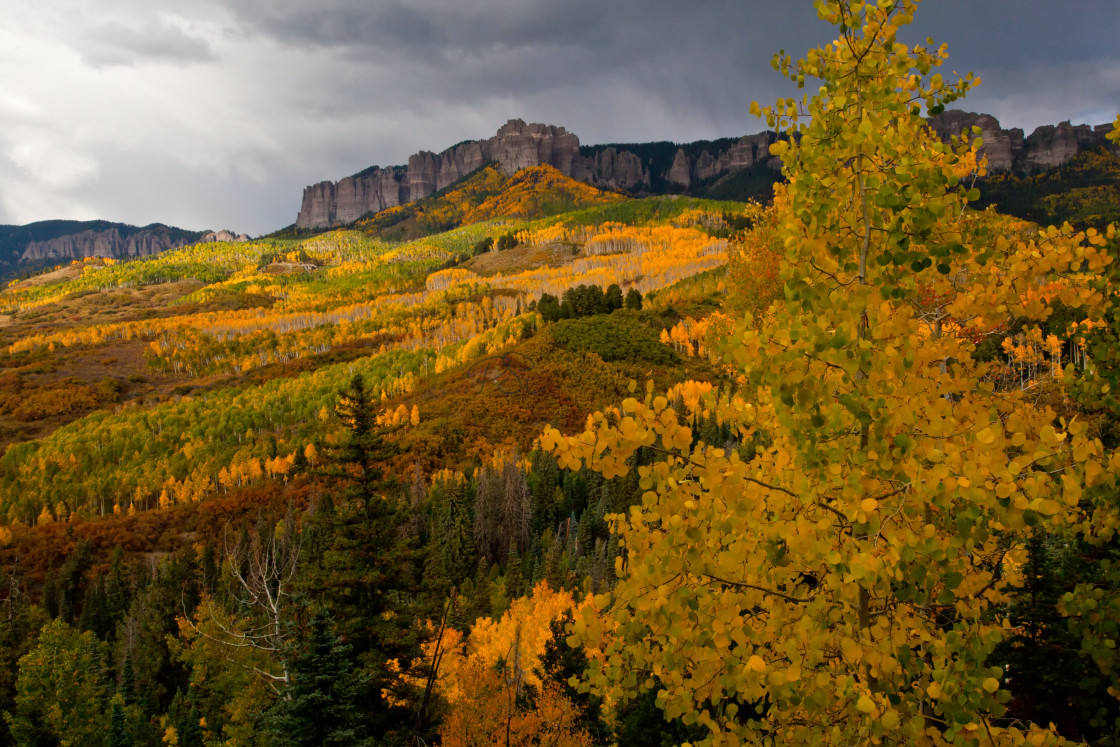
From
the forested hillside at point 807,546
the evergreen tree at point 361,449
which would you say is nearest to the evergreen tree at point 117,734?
the forested hillside at point 807,546

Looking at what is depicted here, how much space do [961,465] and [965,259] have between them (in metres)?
1.50

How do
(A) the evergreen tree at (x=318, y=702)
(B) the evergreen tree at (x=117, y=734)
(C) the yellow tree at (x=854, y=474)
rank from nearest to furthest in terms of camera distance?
(C) the yellow tree at (x=854, y=474) → (A) the evergreen tree at (x=318, y=702) → (B) the evergreen tree at (x=117, y=734)

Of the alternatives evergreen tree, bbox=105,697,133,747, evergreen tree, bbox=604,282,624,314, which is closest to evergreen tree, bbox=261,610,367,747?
evergreen tree, bbox=105,697,133,747

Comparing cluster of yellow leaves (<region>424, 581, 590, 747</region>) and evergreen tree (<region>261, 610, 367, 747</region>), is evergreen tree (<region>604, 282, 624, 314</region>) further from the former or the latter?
evergreen tree (<region>261, 610, 367, 747</region>)

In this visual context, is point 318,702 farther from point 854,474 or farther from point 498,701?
point 498,701

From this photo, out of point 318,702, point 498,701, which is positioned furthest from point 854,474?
point 498,701

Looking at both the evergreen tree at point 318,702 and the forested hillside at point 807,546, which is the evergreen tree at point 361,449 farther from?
the evergreen tree at point 318,702

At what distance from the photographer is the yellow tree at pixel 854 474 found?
2.70 m

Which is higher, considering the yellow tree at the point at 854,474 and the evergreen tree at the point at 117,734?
the yellow tree at the point at 854,474

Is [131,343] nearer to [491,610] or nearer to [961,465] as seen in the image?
[491,610]

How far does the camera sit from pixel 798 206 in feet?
11.0

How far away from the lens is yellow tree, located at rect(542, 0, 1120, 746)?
2695mm

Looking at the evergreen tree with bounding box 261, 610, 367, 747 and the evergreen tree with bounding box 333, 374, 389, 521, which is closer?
the evergreen tree with bounding box 261, 610, 367, 747

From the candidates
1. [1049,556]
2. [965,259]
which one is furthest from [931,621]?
[1049,556]
